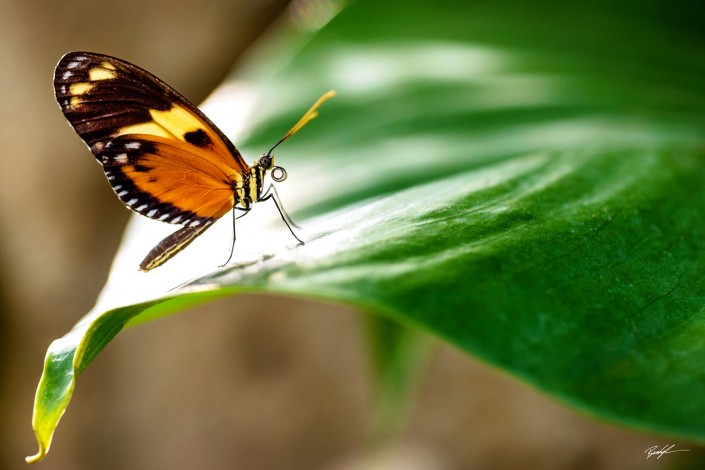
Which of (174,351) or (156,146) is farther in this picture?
(174,351)

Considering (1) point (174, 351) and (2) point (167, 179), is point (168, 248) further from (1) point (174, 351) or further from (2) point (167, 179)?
(1) point (174, 351)

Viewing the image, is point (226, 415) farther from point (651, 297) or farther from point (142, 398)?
point (651, 297)

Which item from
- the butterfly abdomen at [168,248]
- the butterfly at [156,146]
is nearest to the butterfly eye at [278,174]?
the butterfly at [156,146]

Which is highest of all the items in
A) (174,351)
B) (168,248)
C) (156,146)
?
(156,146)

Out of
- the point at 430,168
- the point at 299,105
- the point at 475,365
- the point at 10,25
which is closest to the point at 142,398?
the point at 475,365

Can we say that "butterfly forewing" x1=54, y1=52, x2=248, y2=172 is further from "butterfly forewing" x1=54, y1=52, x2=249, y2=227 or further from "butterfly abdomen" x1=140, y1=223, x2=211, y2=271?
"butterfly abdomen" x1=140, y1=223, x2=211, y2=271

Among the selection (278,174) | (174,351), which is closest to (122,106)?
(278,174)
